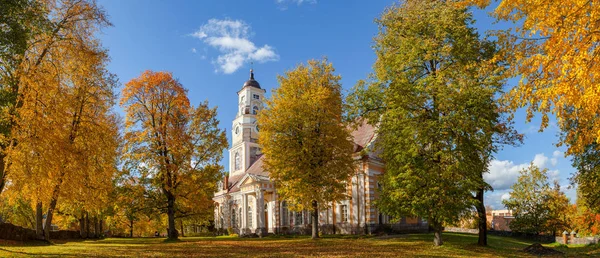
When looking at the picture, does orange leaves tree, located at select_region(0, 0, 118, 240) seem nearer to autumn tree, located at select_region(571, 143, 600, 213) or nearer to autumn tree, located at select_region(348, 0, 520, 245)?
autumn tree, located at select_region(348, 0, 520, 245)

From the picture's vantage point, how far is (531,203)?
37969 mm

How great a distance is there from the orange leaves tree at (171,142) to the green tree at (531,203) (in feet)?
89.9

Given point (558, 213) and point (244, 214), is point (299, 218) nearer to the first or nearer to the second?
point (244, 214)

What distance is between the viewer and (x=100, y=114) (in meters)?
22.5

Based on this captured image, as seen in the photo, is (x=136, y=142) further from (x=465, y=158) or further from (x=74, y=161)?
(x=465, y=158)

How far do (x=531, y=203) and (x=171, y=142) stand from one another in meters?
31.8

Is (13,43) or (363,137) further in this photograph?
(363,137)

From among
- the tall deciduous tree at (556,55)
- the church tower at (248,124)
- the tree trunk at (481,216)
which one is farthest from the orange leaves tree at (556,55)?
the church tower at (248,124)

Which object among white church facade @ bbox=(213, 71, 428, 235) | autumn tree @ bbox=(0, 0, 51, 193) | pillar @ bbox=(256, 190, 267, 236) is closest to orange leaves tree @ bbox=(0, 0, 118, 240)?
autumn tree @ bbox=(0, 0, 51, 193)

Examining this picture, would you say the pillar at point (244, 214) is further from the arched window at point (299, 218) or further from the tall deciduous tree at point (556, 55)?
the tall deciduous tree at point (556, 55)

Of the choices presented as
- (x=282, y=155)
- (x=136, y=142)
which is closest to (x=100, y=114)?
(x=136, y=142)

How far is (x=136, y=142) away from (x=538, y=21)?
24.1 m

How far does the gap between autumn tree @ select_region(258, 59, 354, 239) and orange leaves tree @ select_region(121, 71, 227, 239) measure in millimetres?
4102

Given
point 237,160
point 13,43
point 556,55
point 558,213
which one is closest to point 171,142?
point 13,43
